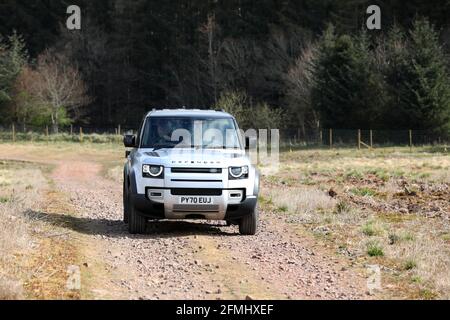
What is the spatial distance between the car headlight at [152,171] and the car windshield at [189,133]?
1018mm

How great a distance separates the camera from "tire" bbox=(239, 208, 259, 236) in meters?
12.0

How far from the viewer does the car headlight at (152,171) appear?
1148 centimetres

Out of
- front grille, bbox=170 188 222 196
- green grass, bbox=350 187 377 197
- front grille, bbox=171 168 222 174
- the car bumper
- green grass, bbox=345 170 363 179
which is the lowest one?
green grass, bbox=345 170 363 179

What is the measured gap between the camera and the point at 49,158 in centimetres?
4828

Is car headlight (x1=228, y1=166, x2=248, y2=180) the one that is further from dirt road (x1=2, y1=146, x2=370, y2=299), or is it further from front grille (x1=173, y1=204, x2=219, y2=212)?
dirt road (x1=2, y1=146, x2=370, y2=299)

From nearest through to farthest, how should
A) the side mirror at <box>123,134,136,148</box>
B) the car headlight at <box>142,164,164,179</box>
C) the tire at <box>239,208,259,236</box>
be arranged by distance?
the car headlight at <box>142,164,164,179</box>
the tire at <box>239,208,259,236</box>
the side mirror at <box>123,134,136,148</box>

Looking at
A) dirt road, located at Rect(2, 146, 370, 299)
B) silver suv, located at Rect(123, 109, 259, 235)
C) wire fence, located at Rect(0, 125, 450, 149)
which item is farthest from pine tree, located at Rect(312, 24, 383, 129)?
silver suv, located at Rect(123, 109, 259, 235)

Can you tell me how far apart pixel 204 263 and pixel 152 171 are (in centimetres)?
257

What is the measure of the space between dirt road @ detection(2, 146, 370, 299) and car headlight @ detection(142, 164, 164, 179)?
3.42 feet

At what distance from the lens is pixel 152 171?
11.6 metres

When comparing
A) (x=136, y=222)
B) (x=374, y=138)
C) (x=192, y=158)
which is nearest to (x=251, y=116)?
(x=374, y=138)

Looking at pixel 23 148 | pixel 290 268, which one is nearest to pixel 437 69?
pixel 23 148
